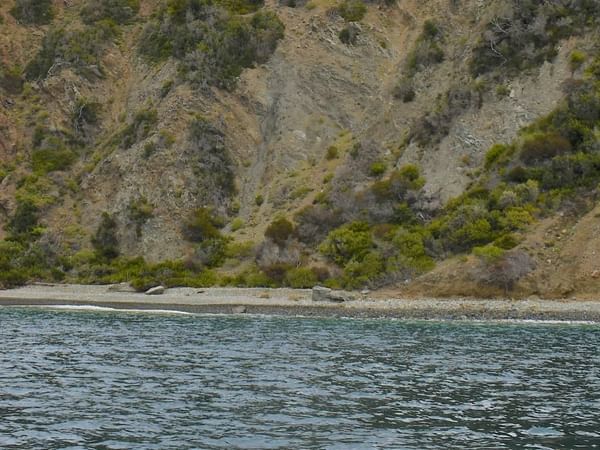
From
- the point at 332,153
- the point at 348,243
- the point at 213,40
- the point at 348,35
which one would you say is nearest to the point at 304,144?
the point at 332,153

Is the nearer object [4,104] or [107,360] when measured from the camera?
[107,360]

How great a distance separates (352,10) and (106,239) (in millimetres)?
32352

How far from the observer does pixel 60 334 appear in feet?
93.5

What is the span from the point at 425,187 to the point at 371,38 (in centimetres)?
2469

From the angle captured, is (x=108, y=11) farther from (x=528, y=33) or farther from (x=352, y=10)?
(x=528, y=33)

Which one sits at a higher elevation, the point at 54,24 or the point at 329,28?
the point at 54,24

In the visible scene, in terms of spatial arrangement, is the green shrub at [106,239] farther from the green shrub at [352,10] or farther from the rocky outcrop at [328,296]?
the green shrub at [352,10]

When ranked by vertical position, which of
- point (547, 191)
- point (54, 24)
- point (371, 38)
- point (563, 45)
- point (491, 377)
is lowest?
point (491, 377)

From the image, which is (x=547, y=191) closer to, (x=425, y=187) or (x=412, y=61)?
(x=425, y=187)

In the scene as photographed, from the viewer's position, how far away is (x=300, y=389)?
16422 millimetres

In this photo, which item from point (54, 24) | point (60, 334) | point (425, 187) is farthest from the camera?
point (54, 24)

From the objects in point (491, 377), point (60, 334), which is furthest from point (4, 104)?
point (491, 377)

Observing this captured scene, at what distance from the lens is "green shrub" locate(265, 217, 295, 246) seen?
50.9 metres

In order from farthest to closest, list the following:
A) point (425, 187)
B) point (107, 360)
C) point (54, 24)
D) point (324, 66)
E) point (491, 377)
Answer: point (54, 24) → point (324, 66) → point (425, 187) → point (107, 360) → point (491, 377)
